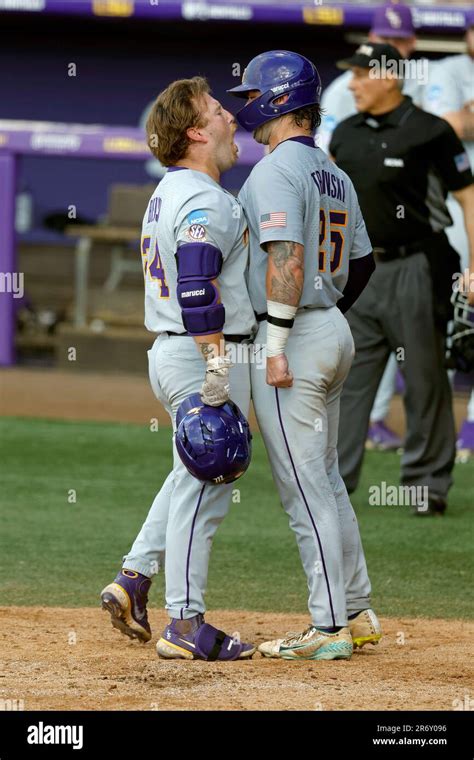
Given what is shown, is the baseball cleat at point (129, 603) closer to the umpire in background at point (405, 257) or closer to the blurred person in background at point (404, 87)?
the umpire in background at point (405, 257)

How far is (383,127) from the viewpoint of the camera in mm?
6934

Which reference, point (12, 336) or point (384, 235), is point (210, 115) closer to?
point (384, 235)

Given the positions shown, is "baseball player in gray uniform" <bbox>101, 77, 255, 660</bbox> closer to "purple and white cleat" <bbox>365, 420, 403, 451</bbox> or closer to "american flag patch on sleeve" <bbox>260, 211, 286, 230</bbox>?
"american flag patch on sleeve" <bbox>260, 211, 286, 230</bbox>

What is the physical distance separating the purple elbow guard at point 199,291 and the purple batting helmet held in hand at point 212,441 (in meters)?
0.25

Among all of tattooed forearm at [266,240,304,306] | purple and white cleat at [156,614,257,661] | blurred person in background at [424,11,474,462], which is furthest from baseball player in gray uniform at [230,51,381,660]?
blurred person in background at [424,11,474,462]

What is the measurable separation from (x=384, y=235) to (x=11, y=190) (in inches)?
249

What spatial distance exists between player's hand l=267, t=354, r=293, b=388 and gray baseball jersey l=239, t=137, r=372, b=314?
0.22m

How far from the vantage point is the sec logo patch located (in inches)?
162

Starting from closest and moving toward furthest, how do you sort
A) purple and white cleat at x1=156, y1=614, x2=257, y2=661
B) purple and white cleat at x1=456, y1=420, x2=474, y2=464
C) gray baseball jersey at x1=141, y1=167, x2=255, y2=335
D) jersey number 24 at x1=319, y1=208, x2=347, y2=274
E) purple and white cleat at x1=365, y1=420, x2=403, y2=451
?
gray baseball jersey at x1=141, y1=167, x2=255, y2=335 → purple and white cleat at x1=156, y1=614, x2=257, y2=661 → jersey number 24 at x1=319, y1=208, x2=347, y2=274 → purple and white cleat at x1=456, y1=420, x2=474, y2=464 → purple and white cleat at x1=365, y1=420, x2=403, y2=451

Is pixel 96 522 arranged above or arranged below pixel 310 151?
below

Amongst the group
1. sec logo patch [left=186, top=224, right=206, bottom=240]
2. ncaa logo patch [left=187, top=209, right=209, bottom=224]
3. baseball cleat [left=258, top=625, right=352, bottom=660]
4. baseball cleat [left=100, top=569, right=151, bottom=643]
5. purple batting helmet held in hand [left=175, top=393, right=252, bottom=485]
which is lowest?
baseball cleat [left=258, top=625, right=352, bottom=660]

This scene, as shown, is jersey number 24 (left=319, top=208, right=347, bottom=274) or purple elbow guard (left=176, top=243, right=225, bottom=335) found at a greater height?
jersey number 24 (left=319, top=208, right=347, bottom=274)

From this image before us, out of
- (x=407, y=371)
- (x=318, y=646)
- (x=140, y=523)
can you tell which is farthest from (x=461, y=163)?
(x=318, y=646)

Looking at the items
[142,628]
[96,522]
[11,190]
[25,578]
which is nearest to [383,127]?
[96,522]
